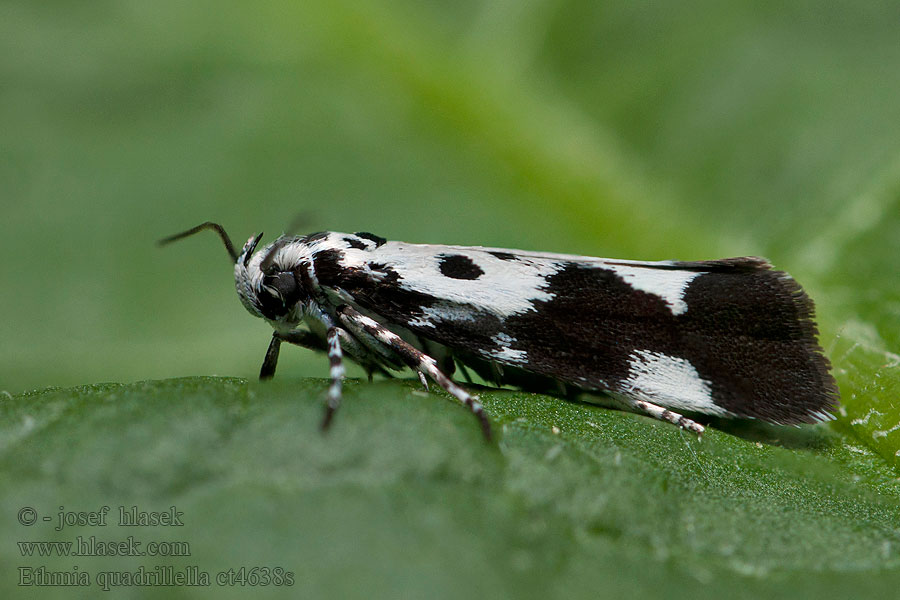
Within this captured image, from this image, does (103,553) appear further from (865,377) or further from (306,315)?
(865,377)

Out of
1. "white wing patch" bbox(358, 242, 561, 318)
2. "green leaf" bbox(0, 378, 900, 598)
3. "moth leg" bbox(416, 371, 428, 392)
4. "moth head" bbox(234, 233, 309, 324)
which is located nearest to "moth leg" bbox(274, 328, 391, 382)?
"moth head" bbox(234, 233, 309, 324)

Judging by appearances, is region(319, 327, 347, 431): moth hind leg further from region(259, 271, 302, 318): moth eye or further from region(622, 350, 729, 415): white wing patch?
region(622, 350, 729, 415): white wing patch

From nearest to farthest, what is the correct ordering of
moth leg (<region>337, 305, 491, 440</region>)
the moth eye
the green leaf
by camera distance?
1. the green leaf
2. moth leg (<region>337, 305, 491, 440</region>)
3. the moth eye

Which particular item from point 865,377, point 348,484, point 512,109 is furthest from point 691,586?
point 512,109

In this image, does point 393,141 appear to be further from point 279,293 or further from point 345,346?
point 345,346

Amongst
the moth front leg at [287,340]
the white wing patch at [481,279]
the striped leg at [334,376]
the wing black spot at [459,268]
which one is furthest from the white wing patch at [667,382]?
the moth front leg at [287,340]

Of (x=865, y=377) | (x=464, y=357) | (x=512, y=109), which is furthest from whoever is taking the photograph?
(x=512, y=109)

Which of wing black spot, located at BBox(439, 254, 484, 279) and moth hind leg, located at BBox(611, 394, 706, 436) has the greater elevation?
wing black spot, located at BBox(439, 254, 484, 279)
